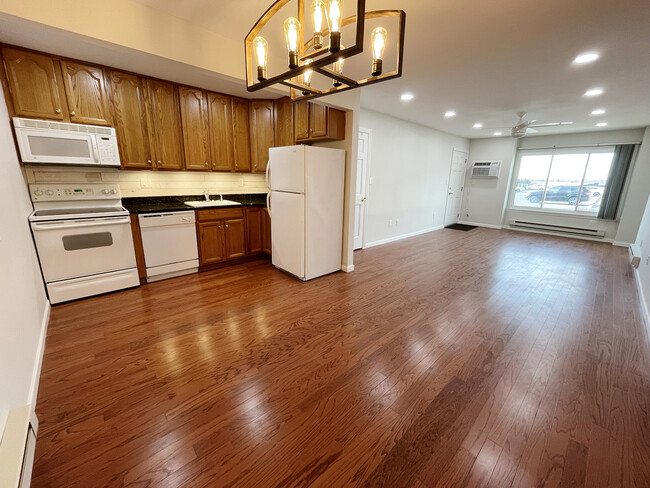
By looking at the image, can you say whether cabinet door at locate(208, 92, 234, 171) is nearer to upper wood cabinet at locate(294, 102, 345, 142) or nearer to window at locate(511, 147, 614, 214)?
upper wood cabinet at locate(294, 102, 345, 142)

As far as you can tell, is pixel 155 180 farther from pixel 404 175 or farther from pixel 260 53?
pixel 404 175

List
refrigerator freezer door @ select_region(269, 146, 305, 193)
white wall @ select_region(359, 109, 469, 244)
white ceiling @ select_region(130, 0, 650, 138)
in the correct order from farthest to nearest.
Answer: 1. white wall @ select_region(359, 109, 469, 244)
2. refrigerator freezer door @ select_region(269, 146, 305, 193)
3. white ceiling @ select_region(130, 0, 650, 138)

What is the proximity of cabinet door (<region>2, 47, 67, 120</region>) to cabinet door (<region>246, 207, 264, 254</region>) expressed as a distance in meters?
2.15

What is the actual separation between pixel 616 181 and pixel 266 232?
754 cm

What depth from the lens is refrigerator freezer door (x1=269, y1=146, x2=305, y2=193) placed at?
10.0ft

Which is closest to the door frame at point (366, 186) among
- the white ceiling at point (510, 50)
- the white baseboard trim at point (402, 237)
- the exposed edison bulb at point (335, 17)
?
the white baseboard trim at point (402, 237)

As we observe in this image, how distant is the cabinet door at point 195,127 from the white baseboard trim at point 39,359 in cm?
213

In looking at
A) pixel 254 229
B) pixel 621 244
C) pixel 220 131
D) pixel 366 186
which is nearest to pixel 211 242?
pixel 254 229

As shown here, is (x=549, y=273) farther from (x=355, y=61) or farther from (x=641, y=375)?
(x=355, y=61)

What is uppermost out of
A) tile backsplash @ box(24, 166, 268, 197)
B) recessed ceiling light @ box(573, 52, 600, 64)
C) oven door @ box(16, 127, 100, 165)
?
recessed ceiling light @ box(573, 52, 600, 64)

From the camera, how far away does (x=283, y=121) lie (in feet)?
12.2

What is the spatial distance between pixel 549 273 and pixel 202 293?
4887 millimetres

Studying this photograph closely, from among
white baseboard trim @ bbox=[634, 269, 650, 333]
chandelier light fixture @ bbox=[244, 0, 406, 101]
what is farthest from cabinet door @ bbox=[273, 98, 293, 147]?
white baseboard trim @ bbox=[634, 269, 650, 333]

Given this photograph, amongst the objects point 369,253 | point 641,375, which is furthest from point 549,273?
point 369,253
